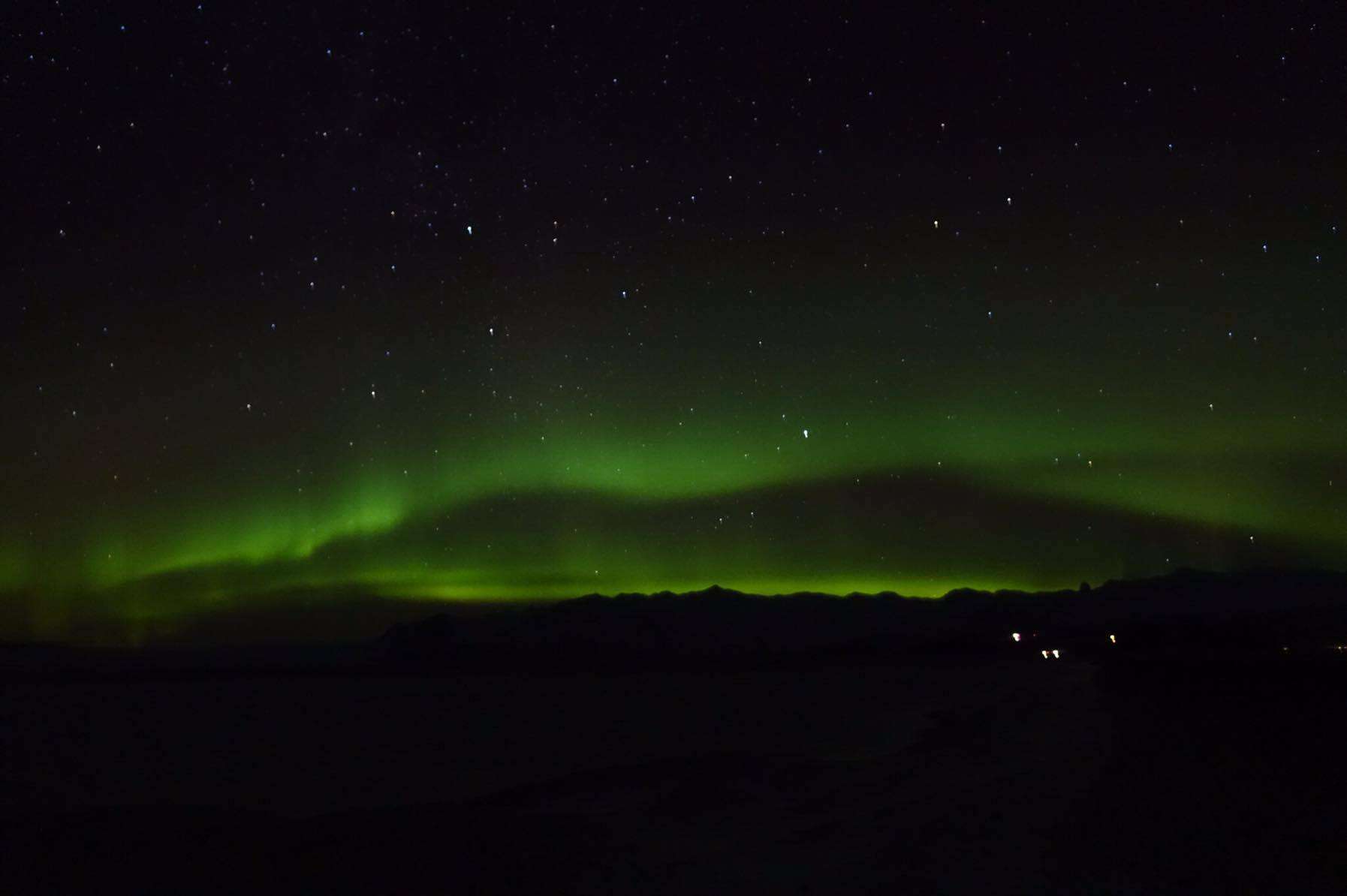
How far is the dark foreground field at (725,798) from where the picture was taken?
10703 mm

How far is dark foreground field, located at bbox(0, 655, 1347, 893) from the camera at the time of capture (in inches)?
421

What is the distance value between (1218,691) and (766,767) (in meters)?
15.9

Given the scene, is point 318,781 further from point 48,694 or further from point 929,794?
point 48,694

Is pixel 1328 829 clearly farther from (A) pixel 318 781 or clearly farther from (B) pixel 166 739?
(B) pixel 166 739

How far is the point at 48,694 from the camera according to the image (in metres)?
58.3

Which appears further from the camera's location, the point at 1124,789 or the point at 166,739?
the point at 166,739

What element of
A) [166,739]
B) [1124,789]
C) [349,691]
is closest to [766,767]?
[1124,789]

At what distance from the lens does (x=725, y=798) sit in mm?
16422

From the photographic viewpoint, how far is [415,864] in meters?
12.6

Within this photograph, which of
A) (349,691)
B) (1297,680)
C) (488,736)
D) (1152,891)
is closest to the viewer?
(1152,891)

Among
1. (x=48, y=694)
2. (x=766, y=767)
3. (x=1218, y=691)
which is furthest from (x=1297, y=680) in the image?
(x=48, y=694)

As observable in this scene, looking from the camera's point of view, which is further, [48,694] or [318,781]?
[48,694]

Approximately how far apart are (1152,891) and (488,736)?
2237 centimetres

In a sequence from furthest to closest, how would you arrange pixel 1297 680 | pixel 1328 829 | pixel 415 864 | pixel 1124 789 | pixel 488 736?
pixel 1297 680
pixel 488 736
pixel 1124 789
pixel 415 864
pixel 1328 829
